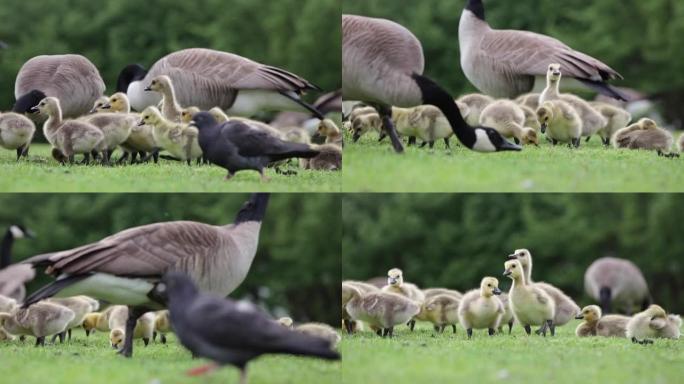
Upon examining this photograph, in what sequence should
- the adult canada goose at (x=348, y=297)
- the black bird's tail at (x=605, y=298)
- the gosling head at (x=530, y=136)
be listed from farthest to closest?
the black bird's tail at (x=605, y=298)
the gosling head at (x=530, y=136)
the adult canada goose at (x=348, y=297)

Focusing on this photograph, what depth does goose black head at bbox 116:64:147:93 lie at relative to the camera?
10.8m

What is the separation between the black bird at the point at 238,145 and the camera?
26.0ft

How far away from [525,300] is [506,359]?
1159 mm

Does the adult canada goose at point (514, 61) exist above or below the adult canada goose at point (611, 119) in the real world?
above

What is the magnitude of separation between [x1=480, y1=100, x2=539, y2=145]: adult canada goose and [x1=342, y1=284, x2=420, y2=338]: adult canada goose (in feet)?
5.85

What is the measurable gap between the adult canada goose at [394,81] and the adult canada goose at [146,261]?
144cm

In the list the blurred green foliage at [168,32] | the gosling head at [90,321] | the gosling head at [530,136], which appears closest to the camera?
the gosling head at [530,136]

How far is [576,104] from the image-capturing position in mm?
9805

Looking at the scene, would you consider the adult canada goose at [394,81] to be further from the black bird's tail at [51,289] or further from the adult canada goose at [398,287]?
the black bird's tail at [51,289]

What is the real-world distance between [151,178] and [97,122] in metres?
0.79

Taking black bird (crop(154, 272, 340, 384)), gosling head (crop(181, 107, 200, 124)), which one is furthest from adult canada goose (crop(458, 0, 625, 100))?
black bird (crop(154, 272, 340, 384))

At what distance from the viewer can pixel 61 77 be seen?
34.3 ft

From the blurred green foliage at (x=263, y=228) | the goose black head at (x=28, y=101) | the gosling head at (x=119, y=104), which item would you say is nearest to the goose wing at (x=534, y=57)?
the gosling head at (x=119, y=104)

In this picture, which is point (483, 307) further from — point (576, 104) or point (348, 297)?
point (576, 104)
